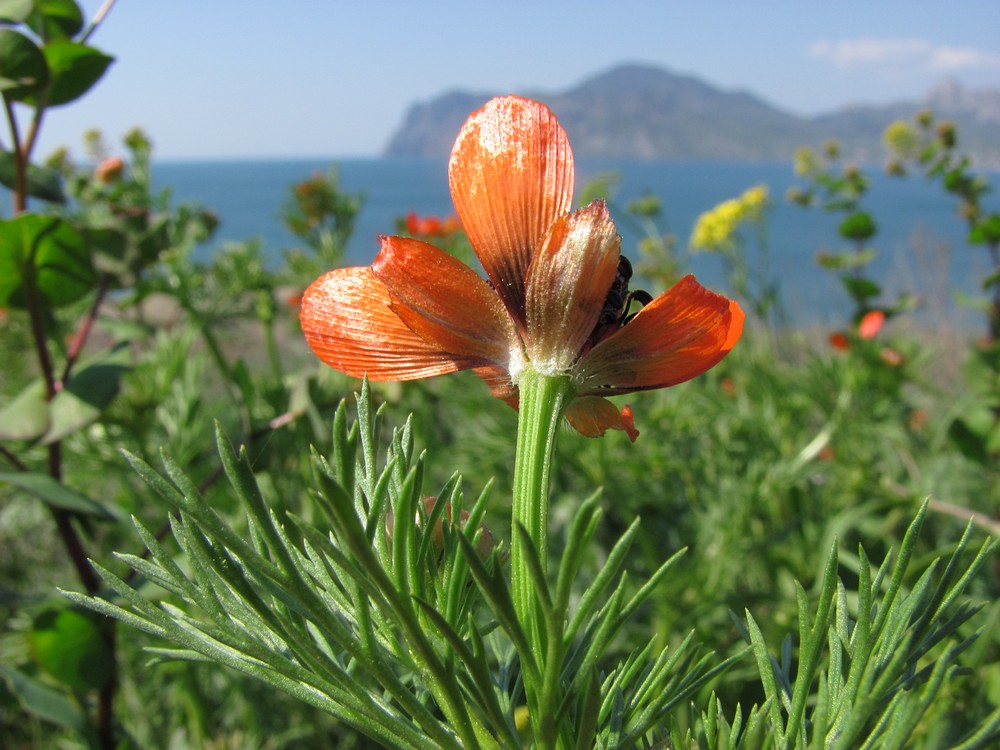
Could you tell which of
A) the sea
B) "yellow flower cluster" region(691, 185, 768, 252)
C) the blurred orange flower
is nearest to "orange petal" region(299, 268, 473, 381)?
the sea

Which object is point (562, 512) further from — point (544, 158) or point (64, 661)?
point (544, 158)

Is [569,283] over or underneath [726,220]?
over

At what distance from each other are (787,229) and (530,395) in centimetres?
2500

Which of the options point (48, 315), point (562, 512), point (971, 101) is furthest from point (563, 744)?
point (971, 101)

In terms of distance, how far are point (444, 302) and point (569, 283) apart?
0.05 meters

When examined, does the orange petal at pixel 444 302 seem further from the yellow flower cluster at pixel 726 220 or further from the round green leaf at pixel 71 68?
the yellow flower cluster at pixel 726 220

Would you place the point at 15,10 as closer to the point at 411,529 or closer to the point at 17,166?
the point at 17,166

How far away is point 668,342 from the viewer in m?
0.33

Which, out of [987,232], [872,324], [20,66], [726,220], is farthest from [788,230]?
[20,66]

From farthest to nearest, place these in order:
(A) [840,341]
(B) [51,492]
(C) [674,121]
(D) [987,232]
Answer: (C) [674,121] < (A) [840,341] < (D) [987,232] < (B) [51,492]

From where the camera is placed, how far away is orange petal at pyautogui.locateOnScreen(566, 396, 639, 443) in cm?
36

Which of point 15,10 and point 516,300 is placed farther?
point 15,10

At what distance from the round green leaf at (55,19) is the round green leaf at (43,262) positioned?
175 millimetres

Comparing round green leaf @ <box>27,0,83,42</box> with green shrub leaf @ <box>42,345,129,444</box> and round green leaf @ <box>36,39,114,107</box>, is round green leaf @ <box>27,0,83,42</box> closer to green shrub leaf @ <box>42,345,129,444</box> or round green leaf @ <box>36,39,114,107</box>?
round green leaf @ <box>36,39,114,107</box>
